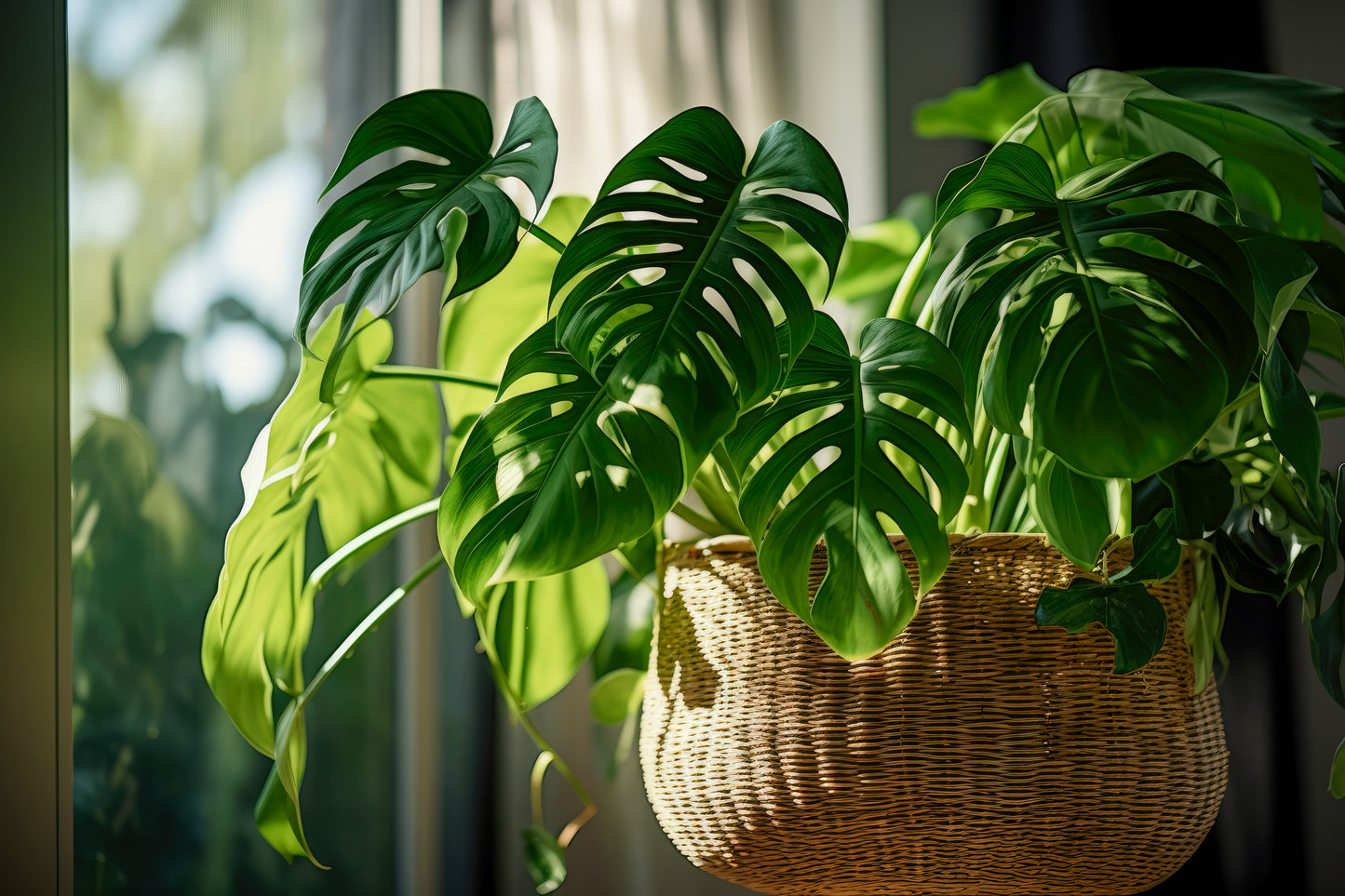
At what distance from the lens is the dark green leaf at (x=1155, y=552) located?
653 mm

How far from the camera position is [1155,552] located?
0.66m

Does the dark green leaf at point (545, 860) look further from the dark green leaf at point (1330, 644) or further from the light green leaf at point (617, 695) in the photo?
the dark green leaf at point (1330, 644)

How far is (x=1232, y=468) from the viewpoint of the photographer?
2.57ft

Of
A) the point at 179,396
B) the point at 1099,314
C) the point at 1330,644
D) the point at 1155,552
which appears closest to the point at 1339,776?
the point at 1330,644

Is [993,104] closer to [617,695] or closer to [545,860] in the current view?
[617,695]

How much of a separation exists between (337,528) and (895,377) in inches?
22.8

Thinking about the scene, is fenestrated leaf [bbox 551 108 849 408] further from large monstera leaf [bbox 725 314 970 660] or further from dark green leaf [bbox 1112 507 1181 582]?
dark green leaf [bbox 1112 507 1181 582]

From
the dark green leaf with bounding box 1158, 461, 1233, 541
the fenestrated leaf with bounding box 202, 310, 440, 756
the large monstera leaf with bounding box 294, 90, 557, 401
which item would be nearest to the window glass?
the fenestrated leaf with bounding box 202, 310, 440, 756

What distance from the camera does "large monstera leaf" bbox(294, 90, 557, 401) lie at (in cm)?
63

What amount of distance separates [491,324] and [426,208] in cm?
29

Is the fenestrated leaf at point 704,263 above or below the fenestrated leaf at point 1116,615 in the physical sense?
above

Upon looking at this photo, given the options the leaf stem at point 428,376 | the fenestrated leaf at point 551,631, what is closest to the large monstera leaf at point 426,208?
the leaf stem at point 428,376

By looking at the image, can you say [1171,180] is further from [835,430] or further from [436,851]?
[436,851]

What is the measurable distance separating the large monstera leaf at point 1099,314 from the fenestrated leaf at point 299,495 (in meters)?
0.42
